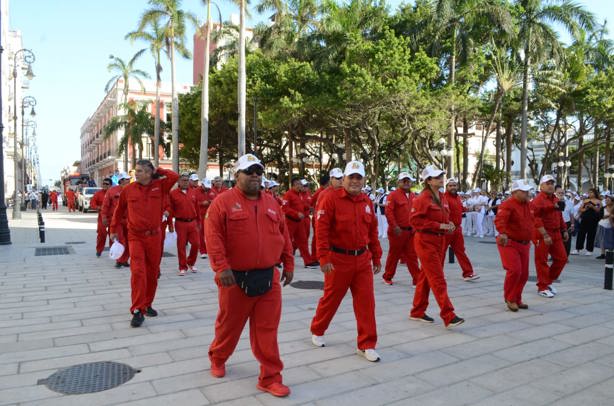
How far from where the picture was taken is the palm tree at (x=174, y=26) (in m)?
31.1

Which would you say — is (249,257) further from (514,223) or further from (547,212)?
(547,212)

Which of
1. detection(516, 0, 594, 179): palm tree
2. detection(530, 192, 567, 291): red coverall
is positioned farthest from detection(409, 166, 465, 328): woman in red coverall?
detection(516, 0, 594, 179): palm tree

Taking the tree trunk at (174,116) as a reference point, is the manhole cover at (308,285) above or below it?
below

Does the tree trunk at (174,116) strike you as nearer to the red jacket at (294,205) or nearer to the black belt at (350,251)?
the red jacket at (294,205)

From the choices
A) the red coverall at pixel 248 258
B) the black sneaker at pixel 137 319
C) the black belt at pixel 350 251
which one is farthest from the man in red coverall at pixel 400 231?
the red coverall at pixel 248 258

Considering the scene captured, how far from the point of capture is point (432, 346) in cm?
529

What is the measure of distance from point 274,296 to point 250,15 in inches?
1049

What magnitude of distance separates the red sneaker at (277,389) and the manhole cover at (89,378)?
1231mm

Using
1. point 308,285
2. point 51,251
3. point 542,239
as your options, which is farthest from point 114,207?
point 542,239

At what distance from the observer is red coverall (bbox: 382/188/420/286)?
852 cm

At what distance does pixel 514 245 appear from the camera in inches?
267

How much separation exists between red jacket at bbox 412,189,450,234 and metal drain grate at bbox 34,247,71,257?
984 centimetres

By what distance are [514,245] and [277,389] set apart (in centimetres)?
417

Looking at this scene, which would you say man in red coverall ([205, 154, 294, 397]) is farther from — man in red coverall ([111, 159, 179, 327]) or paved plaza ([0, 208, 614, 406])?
man in red coverall ([111, 159, 179, 327])
